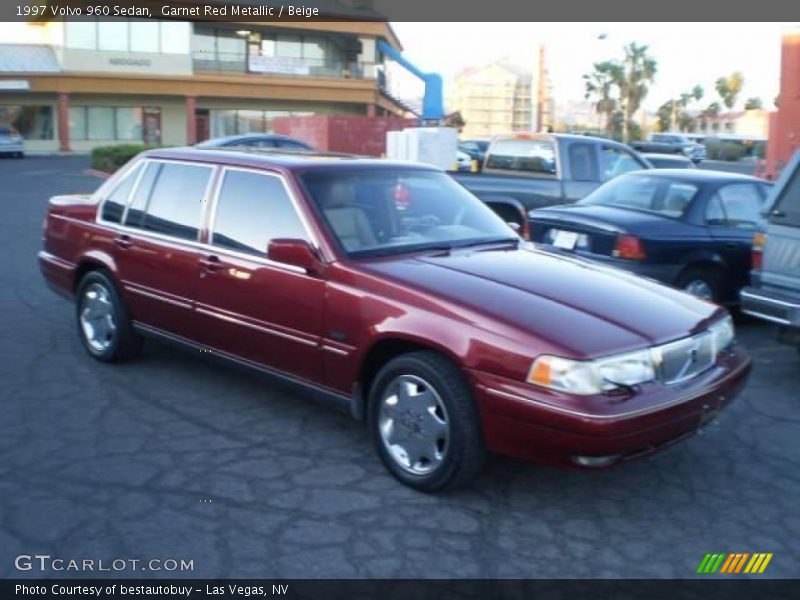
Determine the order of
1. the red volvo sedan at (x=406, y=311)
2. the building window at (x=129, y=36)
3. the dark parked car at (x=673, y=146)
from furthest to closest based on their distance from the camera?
1. the building window at (x=129, y=36)
2. the dark parked car at (x=673, y=146)
3. the red volvo sedan at (x=406, y=311)

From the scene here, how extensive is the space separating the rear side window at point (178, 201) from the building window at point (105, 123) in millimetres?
42912

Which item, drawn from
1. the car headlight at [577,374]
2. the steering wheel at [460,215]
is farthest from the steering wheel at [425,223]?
the car headlight at [577,374]

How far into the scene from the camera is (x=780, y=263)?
6.74m

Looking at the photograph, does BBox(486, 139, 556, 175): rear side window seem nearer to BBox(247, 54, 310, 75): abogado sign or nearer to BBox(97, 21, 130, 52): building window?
BBox(247, 54, 310, 75): abogado sign

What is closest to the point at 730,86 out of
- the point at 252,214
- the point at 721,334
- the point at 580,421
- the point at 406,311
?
the point at 721,334

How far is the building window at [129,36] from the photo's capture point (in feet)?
145

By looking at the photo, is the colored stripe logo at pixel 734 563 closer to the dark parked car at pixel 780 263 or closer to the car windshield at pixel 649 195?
the dark parked car at pixel 780 263

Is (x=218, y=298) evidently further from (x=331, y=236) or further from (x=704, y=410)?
(x=704, y=410)

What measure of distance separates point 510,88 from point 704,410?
305 ft

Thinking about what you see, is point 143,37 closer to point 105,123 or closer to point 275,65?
point 105,123

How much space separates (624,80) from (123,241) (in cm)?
7193

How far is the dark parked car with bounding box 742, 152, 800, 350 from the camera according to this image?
653 centimetres

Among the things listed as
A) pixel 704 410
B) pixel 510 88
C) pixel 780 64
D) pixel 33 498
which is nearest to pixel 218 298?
pixel 33 498

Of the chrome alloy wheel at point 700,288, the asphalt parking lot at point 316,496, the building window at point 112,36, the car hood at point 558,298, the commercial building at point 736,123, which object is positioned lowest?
the asphalt parking lot at point 316,496
